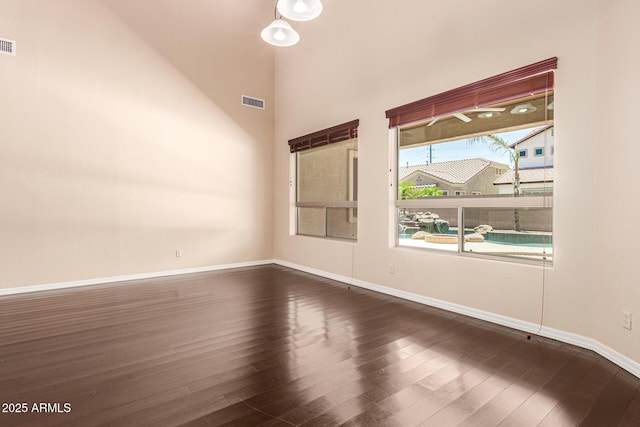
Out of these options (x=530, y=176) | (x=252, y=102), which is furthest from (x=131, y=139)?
(x=530, y=176)

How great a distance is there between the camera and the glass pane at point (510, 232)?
2.97 meters

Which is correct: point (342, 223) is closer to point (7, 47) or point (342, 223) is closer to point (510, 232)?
point (510, 232)

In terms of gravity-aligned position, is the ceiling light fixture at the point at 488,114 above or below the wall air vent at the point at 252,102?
below

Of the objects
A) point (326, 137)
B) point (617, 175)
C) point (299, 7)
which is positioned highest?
point (299, 7)

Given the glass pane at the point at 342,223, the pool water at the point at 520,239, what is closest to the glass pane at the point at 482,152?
the pool water at the point at 520,239

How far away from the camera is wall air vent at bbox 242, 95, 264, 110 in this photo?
19.7 feet

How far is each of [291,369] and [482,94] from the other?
9.94ft

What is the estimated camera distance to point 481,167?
343 centimetres

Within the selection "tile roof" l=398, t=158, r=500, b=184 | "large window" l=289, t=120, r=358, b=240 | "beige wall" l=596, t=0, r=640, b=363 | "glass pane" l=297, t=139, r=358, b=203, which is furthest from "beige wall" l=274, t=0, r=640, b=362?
"tile roof" l=398, t=158, r=500, b=184

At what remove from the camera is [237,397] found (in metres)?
1.91

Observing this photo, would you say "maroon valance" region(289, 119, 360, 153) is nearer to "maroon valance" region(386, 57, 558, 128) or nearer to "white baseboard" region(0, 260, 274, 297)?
"maroon valance" region(386, 57, 558, 128)

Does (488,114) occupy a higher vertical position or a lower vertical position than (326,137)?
lower

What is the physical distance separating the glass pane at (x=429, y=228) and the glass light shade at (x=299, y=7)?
239cm

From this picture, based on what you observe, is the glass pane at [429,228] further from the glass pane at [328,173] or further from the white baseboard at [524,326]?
the glass pane at [328,173]
